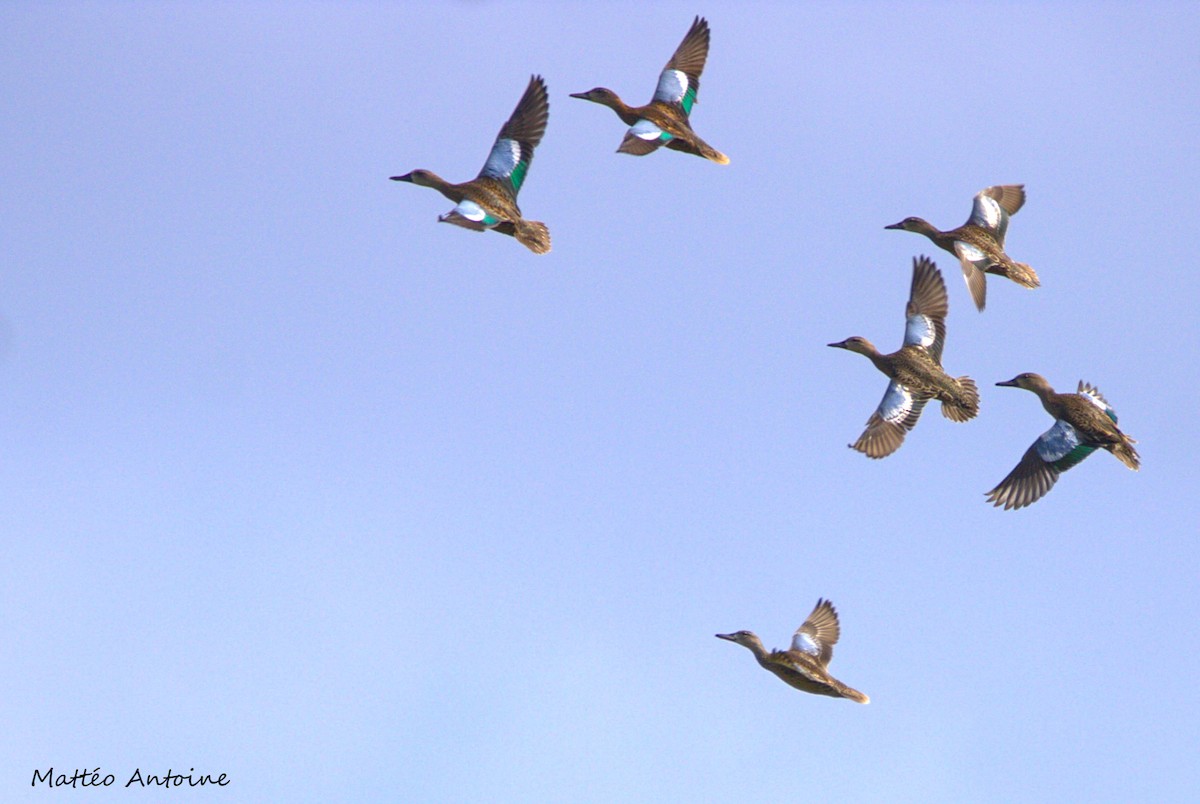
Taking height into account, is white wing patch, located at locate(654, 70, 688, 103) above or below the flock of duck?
above

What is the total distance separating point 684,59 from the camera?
95.7 ft

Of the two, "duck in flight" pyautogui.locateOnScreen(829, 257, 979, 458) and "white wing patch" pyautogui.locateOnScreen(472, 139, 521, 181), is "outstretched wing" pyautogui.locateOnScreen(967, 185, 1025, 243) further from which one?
"white wing patch" pyautogui.locateOnScreen(472, 139, 521, 181)

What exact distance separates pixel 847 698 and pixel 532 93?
11.3m

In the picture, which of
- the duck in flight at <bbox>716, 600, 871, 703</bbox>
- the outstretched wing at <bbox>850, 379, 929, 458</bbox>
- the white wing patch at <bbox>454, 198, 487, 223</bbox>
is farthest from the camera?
the outstretched wing at <bbox>850, 379, 929, 458</bbox>

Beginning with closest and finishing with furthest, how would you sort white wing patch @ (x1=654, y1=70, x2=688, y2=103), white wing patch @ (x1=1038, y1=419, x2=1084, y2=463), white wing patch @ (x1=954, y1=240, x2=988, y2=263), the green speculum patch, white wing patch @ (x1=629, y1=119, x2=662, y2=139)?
1. white wing patch @ (x1=1038, y1=419, x2=1084, y2=463)
2. the green speculum patch
3. white wing patch @ (x1=629, y1=119, x2=662, y2=139)
4. white wing patch @ (x1=954, y1=240, x2=988, y2=263)
5. white wing patch @ (x1=654, y1=70, x2=688, y2=103)

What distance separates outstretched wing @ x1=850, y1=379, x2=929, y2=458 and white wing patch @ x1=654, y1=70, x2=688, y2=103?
21.0 feet

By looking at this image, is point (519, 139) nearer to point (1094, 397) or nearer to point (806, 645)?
point (806, 645)

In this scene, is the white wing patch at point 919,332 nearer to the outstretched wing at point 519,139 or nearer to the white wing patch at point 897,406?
the white wing patch at point 897,406

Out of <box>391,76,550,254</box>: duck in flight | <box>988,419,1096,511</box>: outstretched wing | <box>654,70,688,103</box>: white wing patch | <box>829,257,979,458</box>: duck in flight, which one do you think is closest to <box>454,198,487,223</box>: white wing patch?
<box>391,76,550,254</box>: duck in flight

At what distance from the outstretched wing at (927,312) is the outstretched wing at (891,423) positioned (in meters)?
0.95

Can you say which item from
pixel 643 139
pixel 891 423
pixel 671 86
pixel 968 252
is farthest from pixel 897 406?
pixel 671 86

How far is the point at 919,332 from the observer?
2858 cm

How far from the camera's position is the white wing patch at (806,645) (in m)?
26.5

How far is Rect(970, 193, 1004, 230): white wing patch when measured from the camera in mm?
28484
